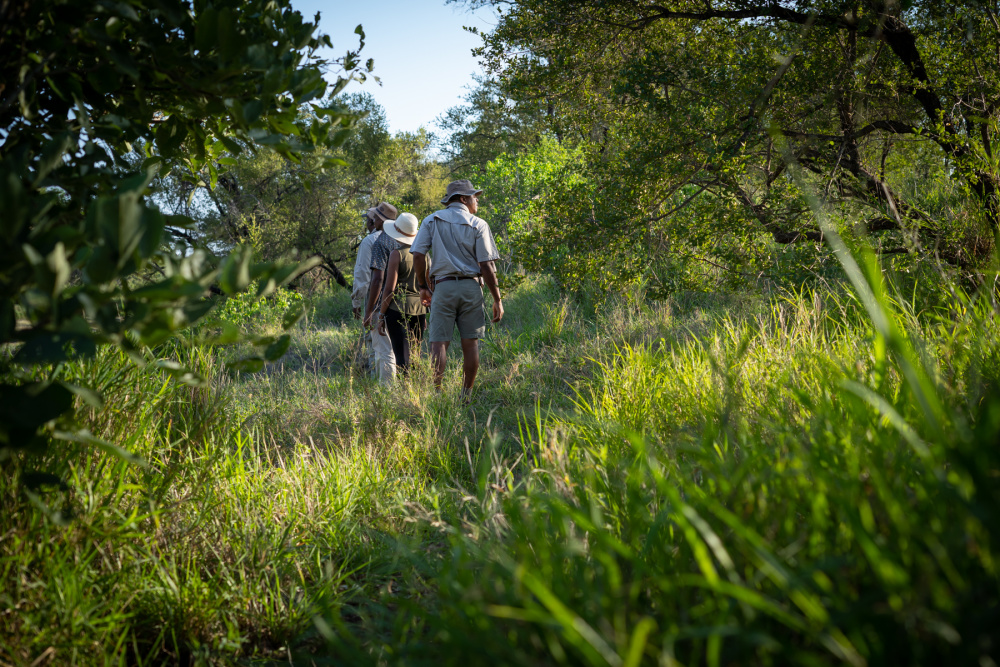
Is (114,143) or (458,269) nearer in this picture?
(114,143)

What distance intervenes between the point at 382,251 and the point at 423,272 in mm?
680

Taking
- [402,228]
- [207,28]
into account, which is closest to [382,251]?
[402,228]

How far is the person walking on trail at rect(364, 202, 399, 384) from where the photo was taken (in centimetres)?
632

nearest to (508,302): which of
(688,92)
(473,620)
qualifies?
(688,92)

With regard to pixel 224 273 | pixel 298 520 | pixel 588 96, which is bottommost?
pixel 298 520

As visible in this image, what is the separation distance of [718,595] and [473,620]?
536 millimetres

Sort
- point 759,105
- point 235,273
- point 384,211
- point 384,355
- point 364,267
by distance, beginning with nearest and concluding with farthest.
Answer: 1. point 235,273
2. point 759,105
3. point 384,355
4. point 384,211
5. point 364,267

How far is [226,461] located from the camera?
96.8 inches

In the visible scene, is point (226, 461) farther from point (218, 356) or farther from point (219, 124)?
point (218, 356)

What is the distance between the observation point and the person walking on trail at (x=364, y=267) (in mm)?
6648

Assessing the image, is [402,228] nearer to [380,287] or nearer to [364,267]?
[380,287]

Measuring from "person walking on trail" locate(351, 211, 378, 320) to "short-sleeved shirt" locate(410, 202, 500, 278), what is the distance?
108 centimetres

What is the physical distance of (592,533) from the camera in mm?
1505

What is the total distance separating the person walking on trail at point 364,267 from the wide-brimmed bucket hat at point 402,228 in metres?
0.21
